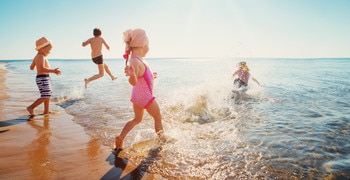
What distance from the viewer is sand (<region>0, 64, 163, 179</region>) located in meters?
2.88

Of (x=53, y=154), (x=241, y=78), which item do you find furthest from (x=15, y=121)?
(x=241, y=78)

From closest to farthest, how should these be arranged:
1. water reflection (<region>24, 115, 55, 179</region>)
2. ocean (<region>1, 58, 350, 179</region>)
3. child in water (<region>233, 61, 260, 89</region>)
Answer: water reflection (<region>24, 115, 55, 179</region>) → ocean (<region>1, 58, 350, 179</region>) → child in water (<region>233, 61, 260, 89</region>)

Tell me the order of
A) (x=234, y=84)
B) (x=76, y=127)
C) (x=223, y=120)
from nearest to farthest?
(x=76, y=127)
(x=223, y=120)
(x=234, y=84)

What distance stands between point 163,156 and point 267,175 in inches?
58.1

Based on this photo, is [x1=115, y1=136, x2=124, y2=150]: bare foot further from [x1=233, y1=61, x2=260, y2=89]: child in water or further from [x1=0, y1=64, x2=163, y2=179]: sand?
[x1=233, y1=61, x2=260, y2=89]: child in water

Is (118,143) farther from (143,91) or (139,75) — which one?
(139,75)

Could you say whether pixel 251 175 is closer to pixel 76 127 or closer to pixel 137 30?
pixel 137 30

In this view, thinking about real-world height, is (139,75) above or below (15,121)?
above

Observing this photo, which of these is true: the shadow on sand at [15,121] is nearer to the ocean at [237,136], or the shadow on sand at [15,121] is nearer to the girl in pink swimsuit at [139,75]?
the ocean at [237,136]

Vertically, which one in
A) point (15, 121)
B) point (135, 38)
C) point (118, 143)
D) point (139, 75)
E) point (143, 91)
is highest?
point (135, 38)

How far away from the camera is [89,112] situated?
6645mm

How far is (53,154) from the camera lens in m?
3.46

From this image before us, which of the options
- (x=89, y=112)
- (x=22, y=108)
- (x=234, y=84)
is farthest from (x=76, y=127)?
(x=234, y=84)

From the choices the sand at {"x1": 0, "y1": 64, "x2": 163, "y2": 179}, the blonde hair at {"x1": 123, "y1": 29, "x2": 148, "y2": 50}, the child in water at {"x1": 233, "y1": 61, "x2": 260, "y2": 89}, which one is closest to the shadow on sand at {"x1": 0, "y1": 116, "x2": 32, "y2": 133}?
the sand at {"x1": 0, "y1": 64, "x2": 163, "y2": 179}
